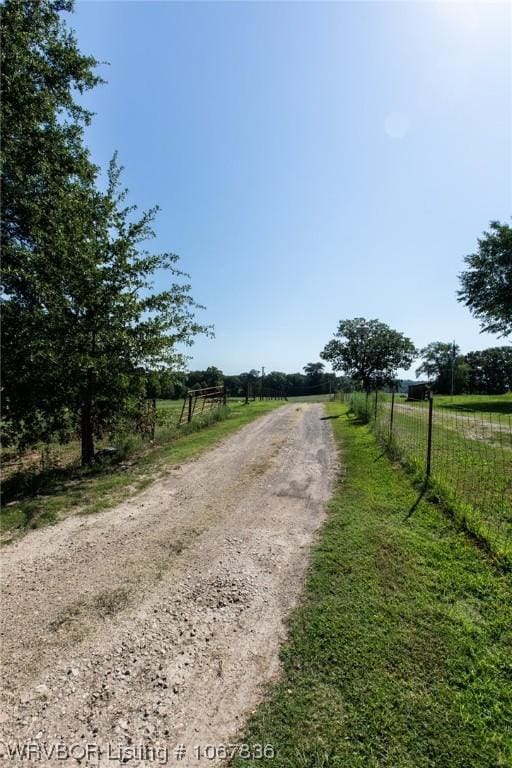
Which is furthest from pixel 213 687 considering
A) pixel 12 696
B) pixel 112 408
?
pixel 112 408

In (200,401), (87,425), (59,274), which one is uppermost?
(59,274)

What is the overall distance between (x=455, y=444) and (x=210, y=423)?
8.63 meters

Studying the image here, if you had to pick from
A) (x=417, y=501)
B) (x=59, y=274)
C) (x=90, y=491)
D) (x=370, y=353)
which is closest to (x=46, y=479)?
(x=90, y=491)

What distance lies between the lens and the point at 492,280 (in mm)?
21750

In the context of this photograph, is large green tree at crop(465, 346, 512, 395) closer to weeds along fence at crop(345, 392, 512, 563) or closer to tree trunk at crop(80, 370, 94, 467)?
weeds along fence at crop(345, 392, 512, 563)

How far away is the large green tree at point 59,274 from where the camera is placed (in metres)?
5.89

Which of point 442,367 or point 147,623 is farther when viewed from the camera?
point 442,367

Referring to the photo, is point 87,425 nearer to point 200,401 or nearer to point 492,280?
point 200,401

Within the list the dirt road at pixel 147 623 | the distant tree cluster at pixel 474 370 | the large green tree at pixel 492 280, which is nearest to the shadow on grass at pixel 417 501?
the dirt road at pixel 147 623

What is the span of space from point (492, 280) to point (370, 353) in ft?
72.7

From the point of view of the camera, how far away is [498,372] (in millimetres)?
63344

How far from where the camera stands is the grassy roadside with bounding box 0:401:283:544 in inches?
169

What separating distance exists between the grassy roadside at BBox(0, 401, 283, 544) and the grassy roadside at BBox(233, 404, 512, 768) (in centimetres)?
347

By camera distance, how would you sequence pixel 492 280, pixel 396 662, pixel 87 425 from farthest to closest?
1. pixel 492 280
2. pixel 87 425
3. pixel 396 662
